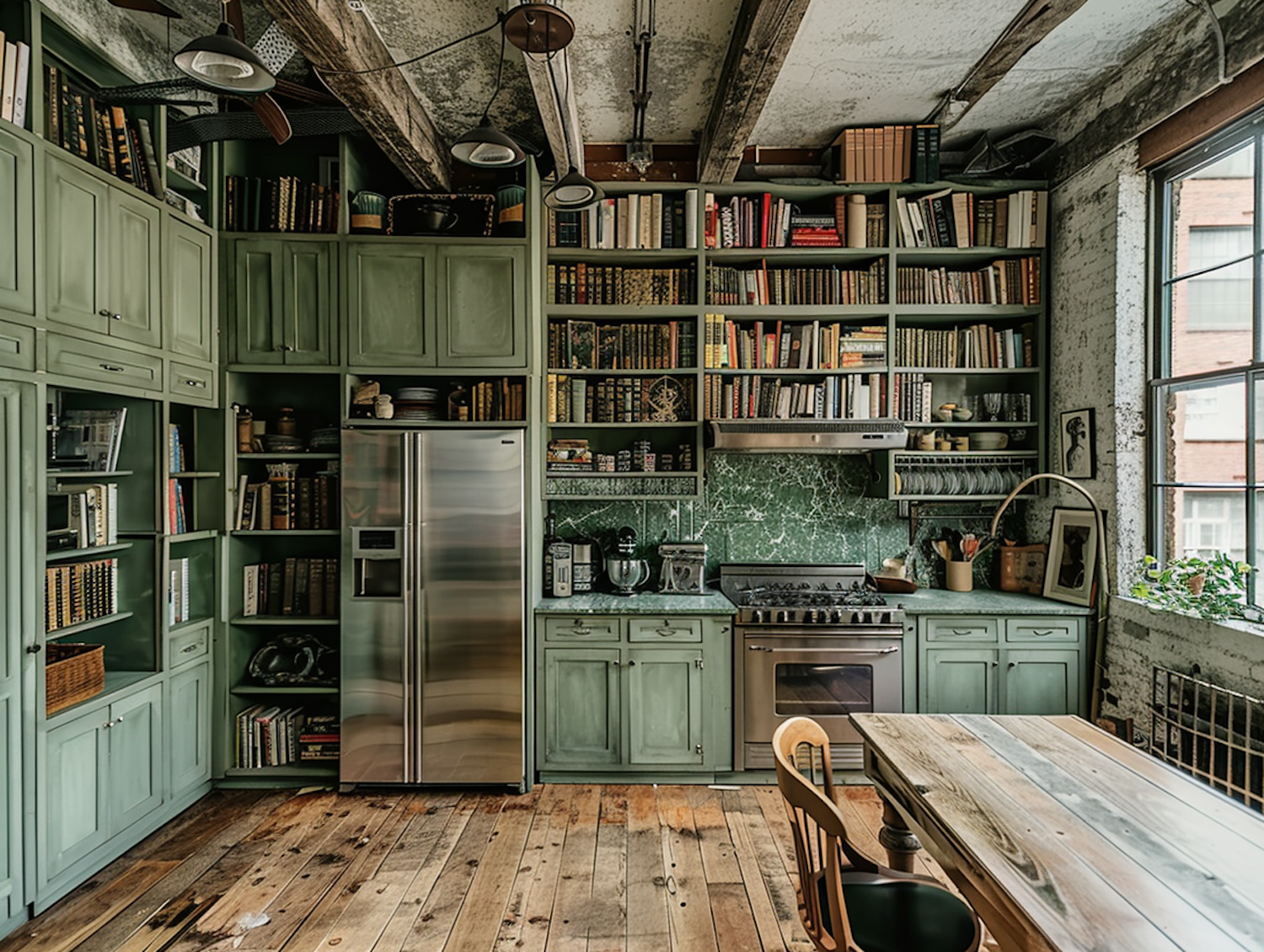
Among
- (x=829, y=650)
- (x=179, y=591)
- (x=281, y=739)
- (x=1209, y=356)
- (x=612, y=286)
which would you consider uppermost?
(x=612, y=286)

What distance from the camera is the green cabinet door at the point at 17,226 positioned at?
243 centimetres

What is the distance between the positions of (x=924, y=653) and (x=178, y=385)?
12.9ft

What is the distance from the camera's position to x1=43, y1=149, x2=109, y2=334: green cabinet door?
2.64 meters

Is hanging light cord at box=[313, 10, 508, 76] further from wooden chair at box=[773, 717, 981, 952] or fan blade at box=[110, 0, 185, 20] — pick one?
wooden chair at box=[773, 717, 981, 952]

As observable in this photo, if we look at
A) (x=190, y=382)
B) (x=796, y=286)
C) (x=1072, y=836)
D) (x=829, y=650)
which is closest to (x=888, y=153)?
(x=796, y=286)

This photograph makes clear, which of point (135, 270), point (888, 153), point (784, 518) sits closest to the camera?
point (135, 270)

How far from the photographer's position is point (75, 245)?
277cm

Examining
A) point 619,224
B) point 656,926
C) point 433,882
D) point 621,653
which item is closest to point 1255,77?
point 619,224

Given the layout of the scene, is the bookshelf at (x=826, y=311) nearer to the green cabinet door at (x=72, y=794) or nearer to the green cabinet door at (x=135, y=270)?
the green cabinet door at (x=135, y=270)

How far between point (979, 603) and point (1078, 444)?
100 centimetres

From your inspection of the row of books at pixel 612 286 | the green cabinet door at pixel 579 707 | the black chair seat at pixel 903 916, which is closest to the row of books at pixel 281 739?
the green cabinet door at pixel 579 707

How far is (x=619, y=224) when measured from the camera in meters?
4.17

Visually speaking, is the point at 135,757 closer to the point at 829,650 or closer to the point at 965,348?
the point at 829,650

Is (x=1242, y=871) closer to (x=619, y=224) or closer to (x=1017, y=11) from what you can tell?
(x=1017, y=11)
